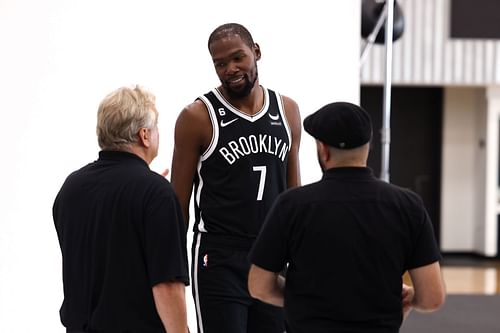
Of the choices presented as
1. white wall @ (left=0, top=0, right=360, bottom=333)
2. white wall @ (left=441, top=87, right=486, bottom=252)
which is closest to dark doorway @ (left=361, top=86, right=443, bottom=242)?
white wall @ (left=441, top=87, right=486, bottom=252)

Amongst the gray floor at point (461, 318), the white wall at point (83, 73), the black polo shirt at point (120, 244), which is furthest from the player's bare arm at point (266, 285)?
the gray floor at point (461, 318)

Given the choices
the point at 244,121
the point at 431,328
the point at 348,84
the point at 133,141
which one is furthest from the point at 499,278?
the point at 133,141

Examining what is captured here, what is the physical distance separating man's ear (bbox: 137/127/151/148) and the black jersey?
0.46 metres

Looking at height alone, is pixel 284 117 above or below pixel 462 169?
above

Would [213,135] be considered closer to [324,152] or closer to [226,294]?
[226,294]

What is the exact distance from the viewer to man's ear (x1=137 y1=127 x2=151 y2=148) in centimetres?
206

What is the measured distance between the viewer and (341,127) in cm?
190

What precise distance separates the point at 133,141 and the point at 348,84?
70.9 inches

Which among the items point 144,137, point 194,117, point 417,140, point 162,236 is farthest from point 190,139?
point 417,140

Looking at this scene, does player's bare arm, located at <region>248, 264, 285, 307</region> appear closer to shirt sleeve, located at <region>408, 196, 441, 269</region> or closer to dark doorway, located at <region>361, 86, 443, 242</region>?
shirt sleeve, located at <region>408, 196, 441, 269</region>

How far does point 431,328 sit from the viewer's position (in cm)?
496

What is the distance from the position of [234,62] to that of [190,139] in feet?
0.88

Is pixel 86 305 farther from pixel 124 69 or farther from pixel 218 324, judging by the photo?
pixel 124 69

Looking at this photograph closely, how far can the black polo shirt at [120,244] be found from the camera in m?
1.98
